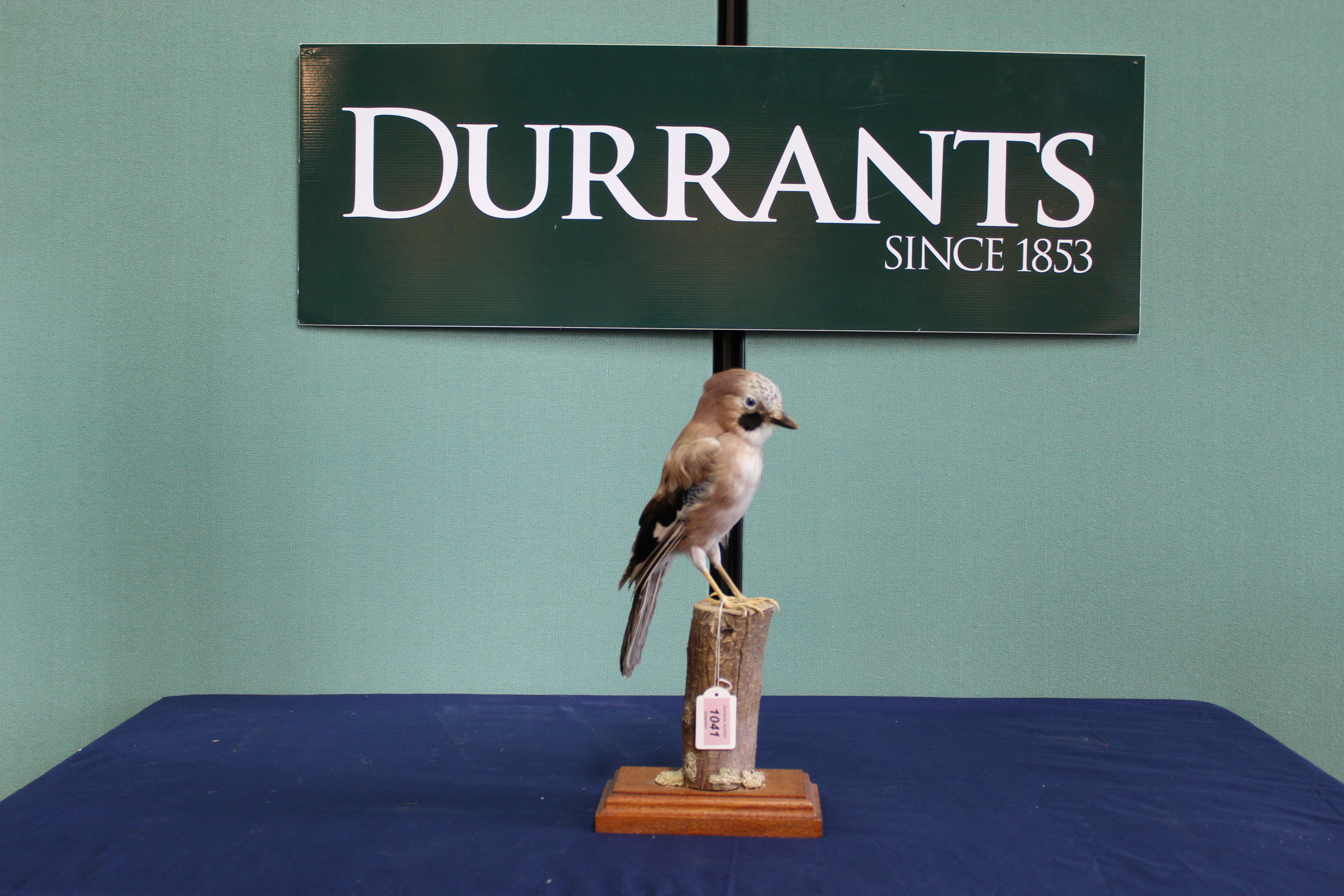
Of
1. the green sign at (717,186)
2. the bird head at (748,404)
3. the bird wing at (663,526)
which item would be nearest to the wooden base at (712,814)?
the bird wing at (663,526)

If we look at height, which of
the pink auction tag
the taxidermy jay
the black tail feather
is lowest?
the pink auction tag

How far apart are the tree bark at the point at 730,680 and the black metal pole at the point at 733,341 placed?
506mm

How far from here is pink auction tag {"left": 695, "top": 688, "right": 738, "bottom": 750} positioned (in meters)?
1.14

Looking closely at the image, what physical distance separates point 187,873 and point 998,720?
52.8 inches

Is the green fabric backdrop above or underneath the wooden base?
above

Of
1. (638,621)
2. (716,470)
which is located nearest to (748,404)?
(716,470)

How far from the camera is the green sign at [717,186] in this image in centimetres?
165

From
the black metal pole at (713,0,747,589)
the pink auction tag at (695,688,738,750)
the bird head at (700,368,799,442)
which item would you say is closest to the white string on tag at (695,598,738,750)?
the pink auction tag at (695,688,738,750)

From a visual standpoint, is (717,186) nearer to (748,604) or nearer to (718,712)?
(748,604)

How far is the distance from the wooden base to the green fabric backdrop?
0.60 m

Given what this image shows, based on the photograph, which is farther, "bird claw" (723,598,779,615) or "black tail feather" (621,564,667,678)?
"black tail feather" (621,564,667,678)

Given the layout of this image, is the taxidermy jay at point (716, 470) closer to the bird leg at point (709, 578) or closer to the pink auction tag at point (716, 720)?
the bird leg at point (709, 578)

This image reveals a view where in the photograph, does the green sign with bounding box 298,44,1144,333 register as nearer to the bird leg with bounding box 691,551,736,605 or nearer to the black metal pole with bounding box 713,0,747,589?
the black metal pole with bounding box 713,0,747,589

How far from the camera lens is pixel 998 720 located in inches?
62.4
